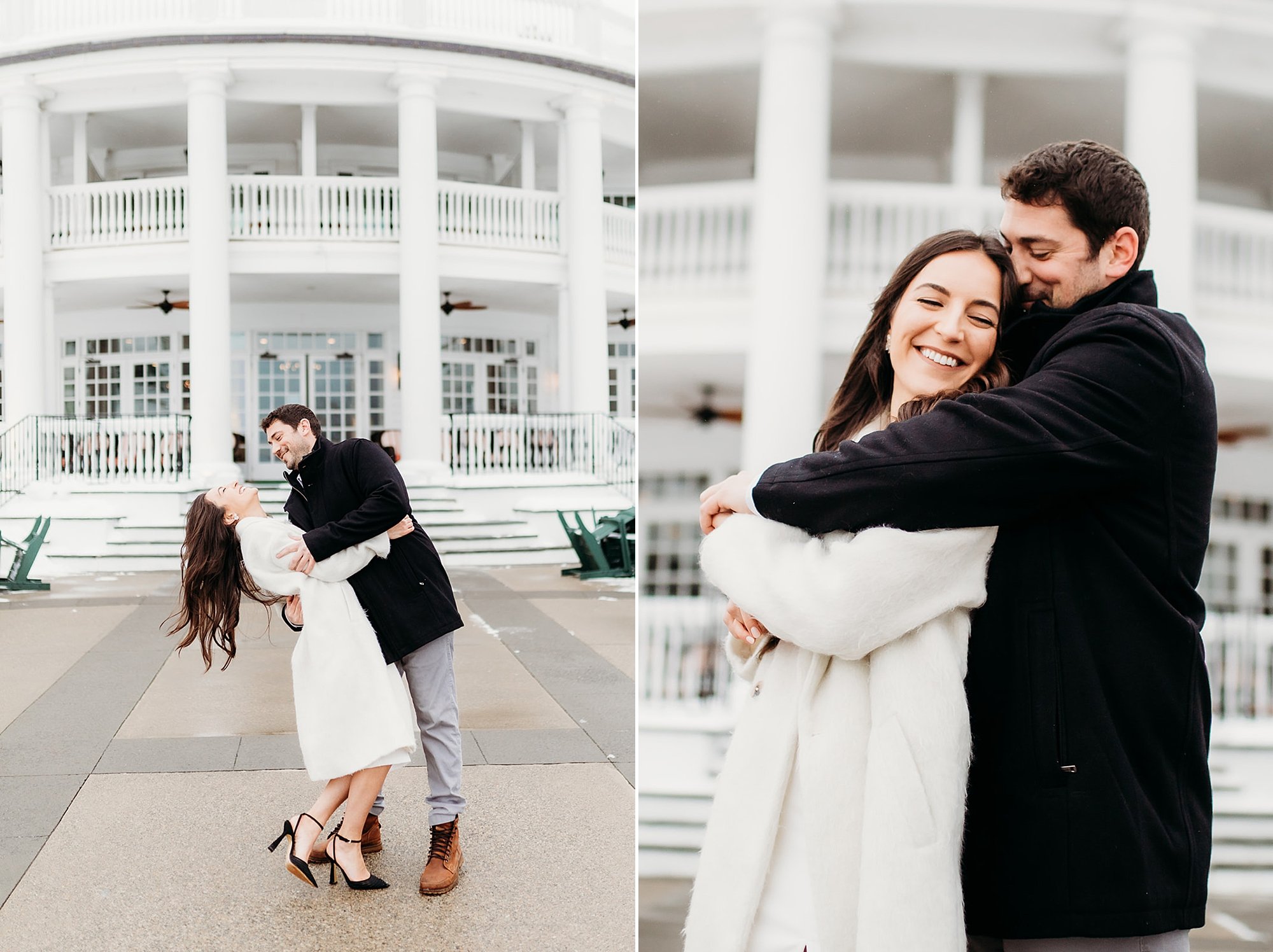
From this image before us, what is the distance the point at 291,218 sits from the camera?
1709cm

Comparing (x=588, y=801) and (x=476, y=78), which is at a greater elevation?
(x=476, y=78)

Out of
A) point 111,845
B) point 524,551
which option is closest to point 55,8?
point 524,551

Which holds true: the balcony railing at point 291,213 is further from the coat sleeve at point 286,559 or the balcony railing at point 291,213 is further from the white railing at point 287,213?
the coat sleeve at point 286,559

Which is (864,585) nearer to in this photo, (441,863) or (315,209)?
(441,863)

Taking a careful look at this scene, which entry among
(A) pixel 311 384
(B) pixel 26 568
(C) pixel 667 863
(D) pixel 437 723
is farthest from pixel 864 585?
(A) pixel 311 384

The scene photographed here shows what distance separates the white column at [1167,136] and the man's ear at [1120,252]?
1088 millimetres

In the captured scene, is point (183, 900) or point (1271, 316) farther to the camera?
point (183, 900)

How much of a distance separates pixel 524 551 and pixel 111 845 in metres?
10.7

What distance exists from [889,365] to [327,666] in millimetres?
2597

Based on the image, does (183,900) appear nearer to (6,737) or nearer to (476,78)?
(6,737)

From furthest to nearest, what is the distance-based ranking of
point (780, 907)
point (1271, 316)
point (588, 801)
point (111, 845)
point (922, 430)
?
point (588, 801)
point (111, 845)
point (1271, 316)
point (780, 907)
point (922, 430)

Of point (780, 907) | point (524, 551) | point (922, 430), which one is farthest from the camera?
point (524, 551)

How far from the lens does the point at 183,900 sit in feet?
12.2

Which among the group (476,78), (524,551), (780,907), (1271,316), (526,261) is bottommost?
(524,551)
